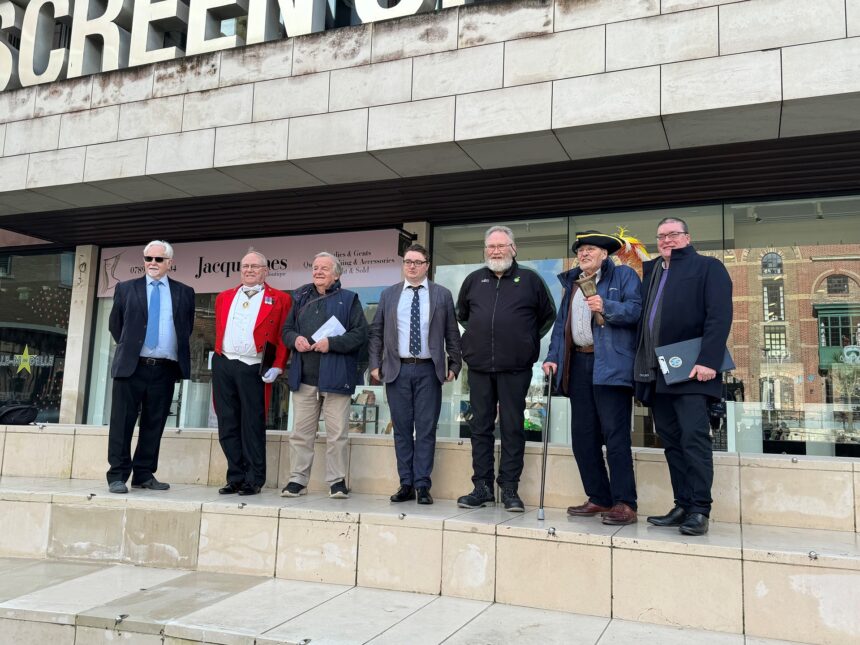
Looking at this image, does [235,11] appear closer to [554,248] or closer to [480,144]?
[480,144]

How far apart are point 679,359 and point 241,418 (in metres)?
3.48

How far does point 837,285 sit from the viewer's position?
8.28 metres

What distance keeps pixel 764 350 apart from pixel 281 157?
617 cm

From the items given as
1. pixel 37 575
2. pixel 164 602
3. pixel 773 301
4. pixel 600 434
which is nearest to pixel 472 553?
pixel 600 434

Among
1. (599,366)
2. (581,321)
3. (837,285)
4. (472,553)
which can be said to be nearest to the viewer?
(472,553)

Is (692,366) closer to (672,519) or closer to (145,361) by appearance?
(672,519)

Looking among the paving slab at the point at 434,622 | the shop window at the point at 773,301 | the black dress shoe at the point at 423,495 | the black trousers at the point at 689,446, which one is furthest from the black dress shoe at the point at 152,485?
the shop window at the point at 773,301

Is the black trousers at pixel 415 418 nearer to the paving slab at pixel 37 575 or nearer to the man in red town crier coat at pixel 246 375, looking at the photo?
the man in red town crier coat at pixel 246 375

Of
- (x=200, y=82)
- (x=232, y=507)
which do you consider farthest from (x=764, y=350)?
(x=200, y=82)

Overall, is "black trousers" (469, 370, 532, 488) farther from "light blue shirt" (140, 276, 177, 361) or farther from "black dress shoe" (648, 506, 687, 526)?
"light blue shirt" (140, 276, 177, 361)

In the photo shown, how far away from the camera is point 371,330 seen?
18.5 ft

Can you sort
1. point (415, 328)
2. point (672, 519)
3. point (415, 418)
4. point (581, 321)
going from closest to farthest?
point (672, 519) < point (581, 321) < point (415, 418) < point (415, 328)

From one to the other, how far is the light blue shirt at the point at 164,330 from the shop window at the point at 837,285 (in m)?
7.38

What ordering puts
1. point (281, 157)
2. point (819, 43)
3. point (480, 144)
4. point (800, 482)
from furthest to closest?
point (281, 157) → point (480, 144) → point (819, 43) → point (800, 482)
